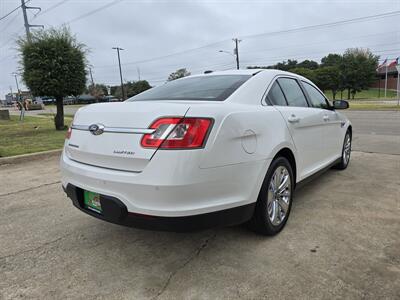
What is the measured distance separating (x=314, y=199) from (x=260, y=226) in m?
1.44

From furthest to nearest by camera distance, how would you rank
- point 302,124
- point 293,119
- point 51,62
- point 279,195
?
point 51,62, point 302,124, point 293,119, point 279,195

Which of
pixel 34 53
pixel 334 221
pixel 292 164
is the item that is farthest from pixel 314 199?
pixel 34 53

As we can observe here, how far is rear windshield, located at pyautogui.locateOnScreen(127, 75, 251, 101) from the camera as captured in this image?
283 cm

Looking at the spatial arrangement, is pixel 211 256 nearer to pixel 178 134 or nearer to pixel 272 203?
pixel 272 203

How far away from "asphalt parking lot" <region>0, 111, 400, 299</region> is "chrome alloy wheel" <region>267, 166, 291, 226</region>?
18 cm

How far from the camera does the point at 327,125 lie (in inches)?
168

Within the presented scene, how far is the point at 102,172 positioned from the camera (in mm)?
2484

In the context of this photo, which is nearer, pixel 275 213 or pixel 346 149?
pixel 275 213

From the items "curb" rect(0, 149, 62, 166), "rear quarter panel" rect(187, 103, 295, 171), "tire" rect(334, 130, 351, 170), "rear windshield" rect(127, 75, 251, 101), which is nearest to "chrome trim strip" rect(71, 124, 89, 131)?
"rear windshield" rect(127, 75, 251, 101)

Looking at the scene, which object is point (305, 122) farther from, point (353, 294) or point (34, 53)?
point (34, 53)

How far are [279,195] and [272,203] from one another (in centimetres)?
15

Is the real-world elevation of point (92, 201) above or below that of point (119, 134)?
below

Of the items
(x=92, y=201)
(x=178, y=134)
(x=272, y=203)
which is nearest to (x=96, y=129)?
(x=92, y=201)

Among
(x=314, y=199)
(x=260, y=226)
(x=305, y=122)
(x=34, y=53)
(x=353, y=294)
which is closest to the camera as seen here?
(x=353, y=294)
